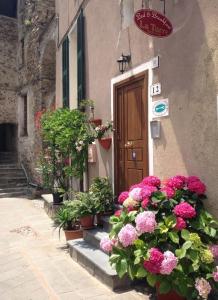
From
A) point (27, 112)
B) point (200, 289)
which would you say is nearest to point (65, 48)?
point (27, 112)

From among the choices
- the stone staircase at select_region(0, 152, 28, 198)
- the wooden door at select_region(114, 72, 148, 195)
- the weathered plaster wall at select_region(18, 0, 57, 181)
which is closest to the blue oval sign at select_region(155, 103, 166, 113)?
the wooden door at select_region(114, 72, 148, 195)

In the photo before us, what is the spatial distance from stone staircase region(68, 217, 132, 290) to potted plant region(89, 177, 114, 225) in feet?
0.48

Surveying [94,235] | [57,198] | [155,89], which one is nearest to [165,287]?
[94,235]

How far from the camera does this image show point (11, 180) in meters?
12.9

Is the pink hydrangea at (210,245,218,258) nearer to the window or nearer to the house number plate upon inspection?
the house number plate

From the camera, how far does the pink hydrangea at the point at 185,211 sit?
3.19 m

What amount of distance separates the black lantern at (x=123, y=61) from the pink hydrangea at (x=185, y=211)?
112 inches

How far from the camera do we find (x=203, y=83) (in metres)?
3.61

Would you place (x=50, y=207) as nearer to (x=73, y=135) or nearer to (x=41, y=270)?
(x=73, y=135)

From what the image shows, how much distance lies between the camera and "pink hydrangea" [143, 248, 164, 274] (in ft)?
9.82

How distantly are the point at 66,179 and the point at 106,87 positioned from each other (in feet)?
9.95

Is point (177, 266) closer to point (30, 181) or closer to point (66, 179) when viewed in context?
point (66, 179)

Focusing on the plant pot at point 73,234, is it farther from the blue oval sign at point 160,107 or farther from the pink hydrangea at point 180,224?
the pink hydrangea at point 180,224

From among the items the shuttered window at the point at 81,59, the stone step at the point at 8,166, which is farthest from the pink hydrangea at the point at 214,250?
the stone step at the point at 8,166
